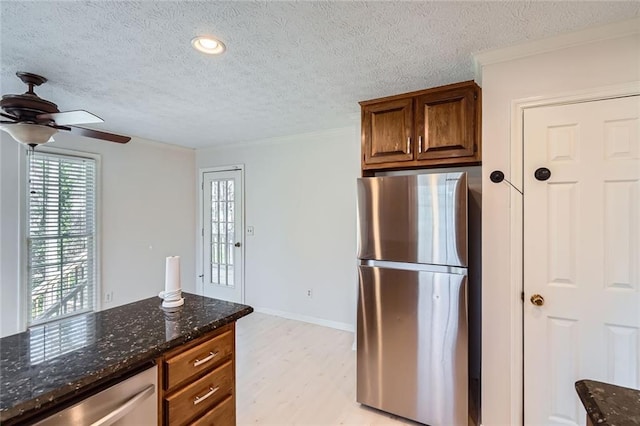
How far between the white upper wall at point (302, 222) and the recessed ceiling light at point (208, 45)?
1.96 m

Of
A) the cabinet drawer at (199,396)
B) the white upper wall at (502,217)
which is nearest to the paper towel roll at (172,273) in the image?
the cabinet drawer at (199,396)

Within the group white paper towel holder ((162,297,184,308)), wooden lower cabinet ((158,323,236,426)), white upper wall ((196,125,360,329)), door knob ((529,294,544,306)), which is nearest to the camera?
wooden lower cabinet ((158,323,236,426))

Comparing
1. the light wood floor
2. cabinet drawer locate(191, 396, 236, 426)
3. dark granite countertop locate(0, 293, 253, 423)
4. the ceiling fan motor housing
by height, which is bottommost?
the light wood floor

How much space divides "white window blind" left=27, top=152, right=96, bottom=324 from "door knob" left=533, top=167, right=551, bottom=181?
4.43m

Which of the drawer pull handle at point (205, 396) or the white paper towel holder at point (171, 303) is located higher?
the white paper towel holder at point (171, 303)

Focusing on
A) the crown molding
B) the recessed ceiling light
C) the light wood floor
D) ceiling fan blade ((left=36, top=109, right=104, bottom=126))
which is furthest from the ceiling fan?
the crown molding

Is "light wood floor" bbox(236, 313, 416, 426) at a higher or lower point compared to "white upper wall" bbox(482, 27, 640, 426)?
lower

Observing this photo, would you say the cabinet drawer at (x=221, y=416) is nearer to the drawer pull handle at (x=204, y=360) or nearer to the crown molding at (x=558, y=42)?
the drawer pull handle at (x=204, y=360)

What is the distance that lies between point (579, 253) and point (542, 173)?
49 cm

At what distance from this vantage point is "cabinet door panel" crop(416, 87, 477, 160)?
206 cm

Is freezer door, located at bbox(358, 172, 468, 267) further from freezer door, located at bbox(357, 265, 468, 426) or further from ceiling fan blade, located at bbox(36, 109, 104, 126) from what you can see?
ceiling fan blade, located at bbox(36, 109, 104, 126)

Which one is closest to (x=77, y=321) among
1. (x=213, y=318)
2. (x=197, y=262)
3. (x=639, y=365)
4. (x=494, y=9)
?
(x=213, y=318)

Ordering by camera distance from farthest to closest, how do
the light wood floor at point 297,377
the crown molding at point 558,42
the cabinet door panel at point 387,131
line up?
the cabinet door panel at point 387,131
the light wood floor at point 297,377
the crown molding at point 558,42

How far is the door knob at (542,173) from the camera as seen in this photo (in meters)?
1.77
